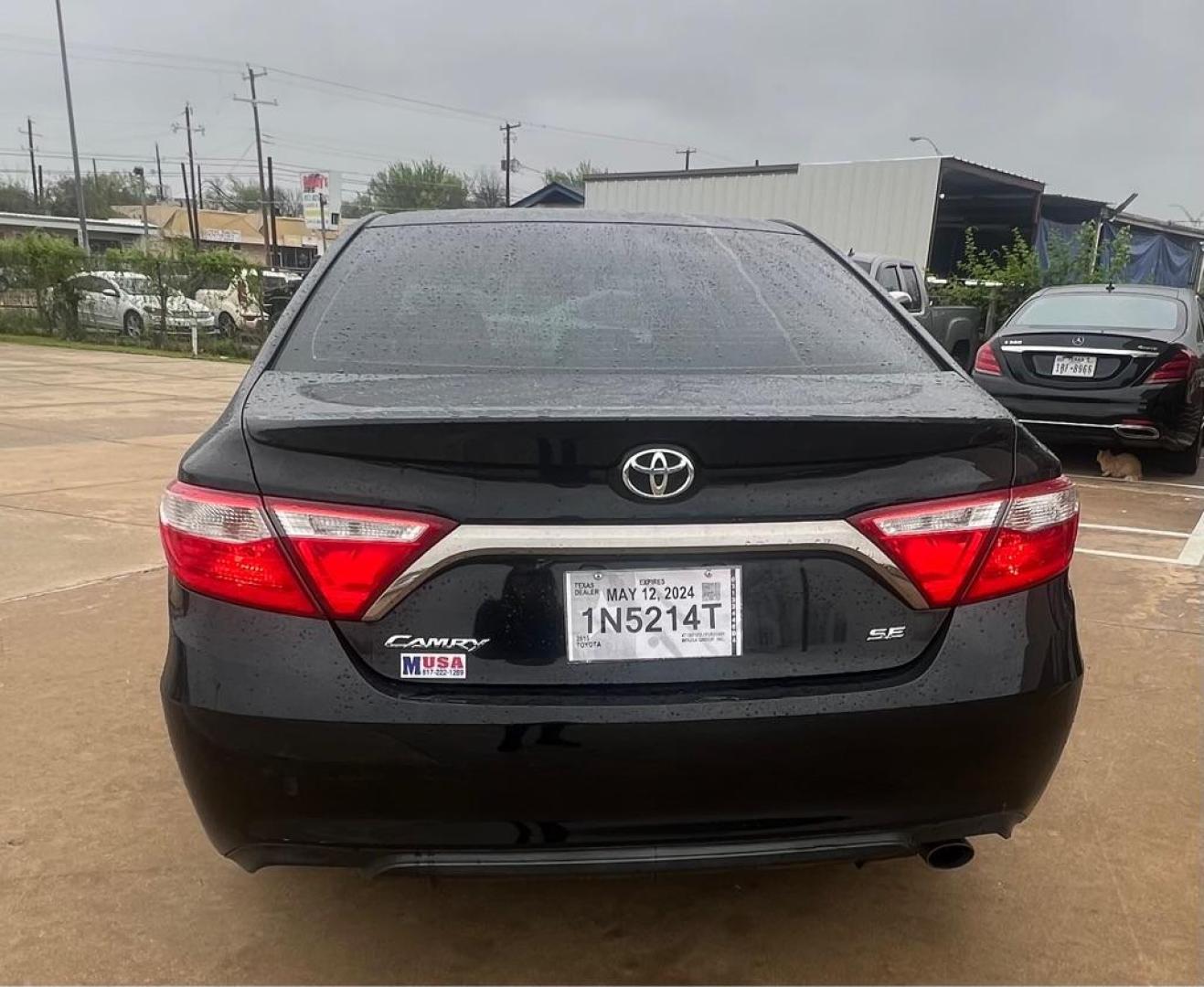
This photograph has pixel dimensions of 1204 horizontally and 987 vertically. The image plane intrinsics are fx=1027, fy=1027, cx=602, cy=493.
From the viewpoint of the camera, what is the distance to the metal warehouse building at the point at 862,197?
19609 mm

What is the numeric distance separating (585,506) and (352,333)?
876 millimetres

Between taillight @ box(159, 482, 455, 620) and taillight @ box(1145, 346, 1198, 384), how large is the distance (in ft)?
23.0

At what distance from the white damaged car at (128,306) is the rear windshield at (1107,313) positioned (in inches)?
704

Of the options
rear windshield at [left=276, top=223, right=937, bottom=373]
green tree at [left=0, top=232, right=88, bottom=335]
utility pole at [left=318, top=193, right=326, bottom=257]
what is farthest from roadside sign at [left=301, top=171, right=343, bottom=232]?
rear windshield at [left=276, top=223, right=937, bottom=373]

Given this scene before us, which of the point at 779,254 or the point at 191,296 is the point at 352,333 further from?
the point at 191,296

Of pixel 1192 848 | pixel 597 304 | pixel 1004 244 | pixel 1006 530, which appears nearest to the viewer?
pixel 1006 530

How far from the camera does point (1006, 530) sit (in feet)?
5.93

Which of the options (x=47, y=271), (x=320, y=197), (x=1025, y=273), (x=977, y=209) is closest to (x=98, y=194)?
(x=320, y=197)

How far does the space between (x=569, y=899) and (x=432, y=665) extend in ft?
3.09

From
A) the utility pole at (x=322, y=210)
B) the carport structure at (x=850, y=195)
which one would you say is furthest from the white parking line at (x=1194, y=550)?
the utility pole at (x=322, y=210)

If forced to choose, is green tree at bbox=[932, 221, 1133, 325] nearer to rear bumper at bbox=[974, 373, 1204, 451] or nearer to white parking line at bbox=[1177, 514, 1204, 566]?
rear bumper at bbox=[974, 373, 1204, 451]

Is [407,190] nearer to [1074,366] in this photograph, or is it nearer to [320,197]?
[320,197]

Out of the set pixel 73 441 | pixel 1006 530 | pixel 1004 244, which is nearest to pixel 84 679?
pixel 1006 530

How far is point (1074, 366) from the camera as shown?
24.6 ft
